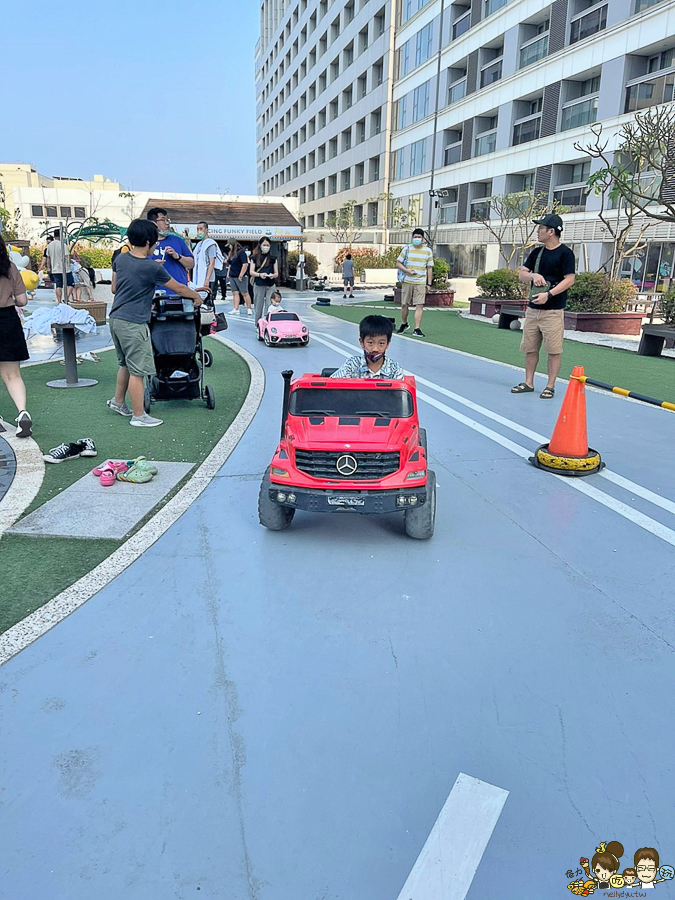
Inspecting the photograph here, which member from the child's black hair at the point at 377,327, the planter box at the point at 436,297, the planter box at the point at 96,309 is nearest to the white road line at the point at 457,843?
the child's black hair at the point at 377,327

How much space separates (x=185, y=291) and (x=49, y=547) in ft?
11.8

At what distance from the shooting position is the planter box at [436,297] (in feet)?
81.7

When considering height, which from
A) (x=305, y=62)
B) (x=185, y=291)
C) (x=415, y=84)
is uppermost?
(x=305, y=62)

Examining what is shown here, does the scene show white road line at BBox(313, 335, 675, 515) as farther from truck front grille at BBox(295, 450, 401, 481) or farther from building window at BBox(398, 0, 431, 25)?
building window at BBox(398, 0, 431, 25)

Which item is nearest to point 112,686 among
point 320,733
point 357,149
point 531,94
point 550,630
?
point 320,733

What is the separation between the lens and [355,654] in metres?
3.15

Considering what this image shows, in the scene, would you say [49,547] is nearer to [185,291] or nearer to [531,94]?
[185,291]

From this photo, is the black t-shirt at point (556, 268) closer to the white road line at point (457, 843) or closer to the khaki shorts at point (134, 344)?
the khaki shorts at point (134, 344)

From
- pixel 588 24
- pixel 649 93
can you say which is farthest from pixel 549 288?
pixel 588 24

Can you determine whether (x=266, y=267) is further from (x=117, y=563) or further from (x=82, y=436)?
(x=117, y=563)

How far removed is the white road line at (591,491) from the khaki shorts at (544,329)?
1559mm

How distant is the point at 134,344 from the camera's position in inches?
260

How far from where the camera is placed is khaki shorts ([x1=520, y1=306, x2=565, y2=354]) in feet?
27.5

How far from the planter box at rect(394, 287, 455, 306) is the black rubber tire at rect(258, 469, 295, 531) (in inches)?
837
